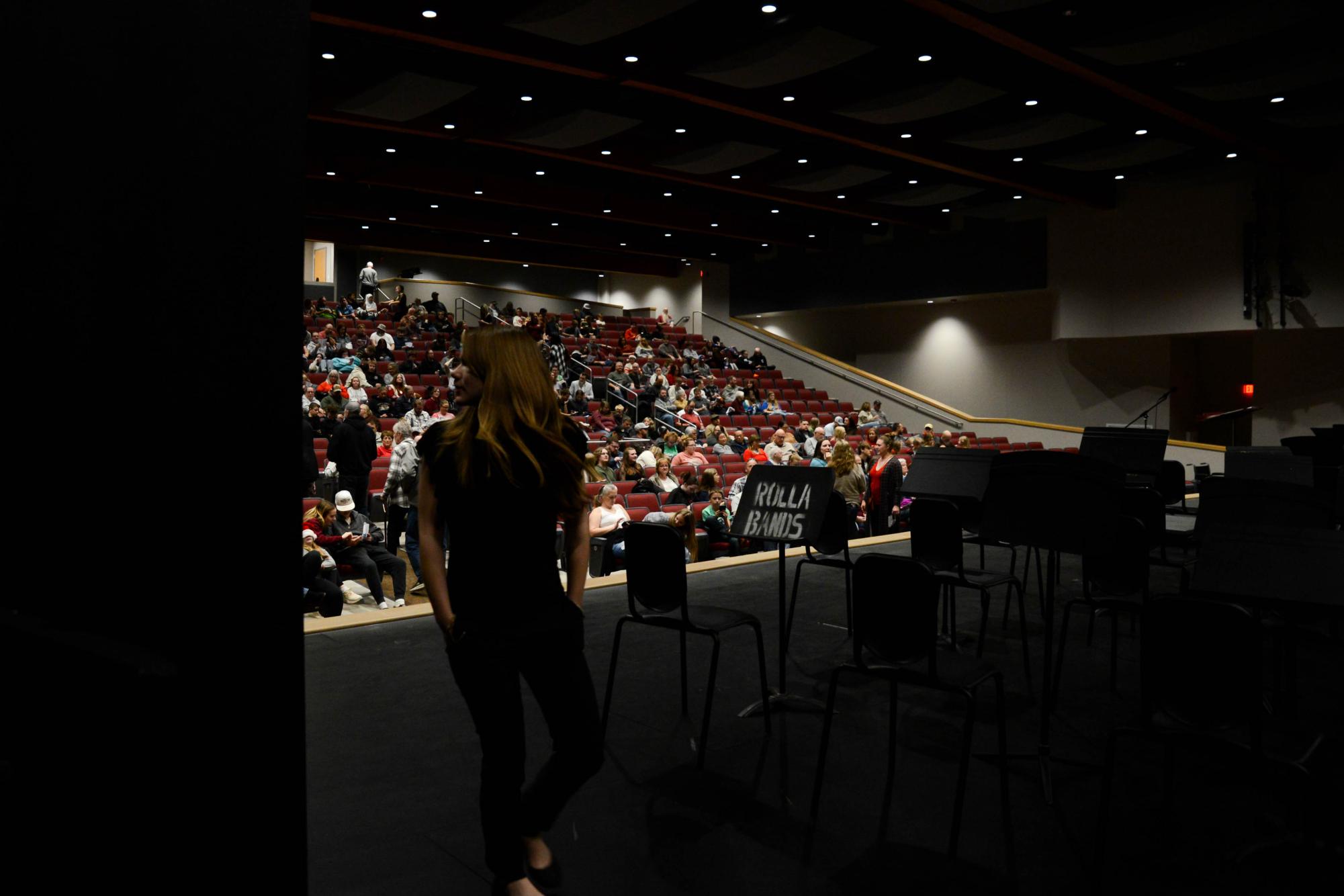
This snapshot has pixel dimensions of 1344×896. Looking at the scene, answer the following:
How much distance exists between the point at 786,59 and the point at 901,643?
7.69m

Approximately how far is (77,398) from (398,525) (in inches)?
262

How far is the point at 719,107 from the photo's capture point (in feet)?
34.6

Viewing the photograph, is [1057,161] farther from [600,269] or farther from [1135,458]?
[600,269]

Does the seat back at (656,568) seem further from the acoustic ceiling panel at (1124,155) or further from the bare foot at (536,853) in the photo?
the acoustic ceiling panel at (1124,155)

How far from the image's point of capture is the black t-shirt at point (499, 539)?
224 centimetres

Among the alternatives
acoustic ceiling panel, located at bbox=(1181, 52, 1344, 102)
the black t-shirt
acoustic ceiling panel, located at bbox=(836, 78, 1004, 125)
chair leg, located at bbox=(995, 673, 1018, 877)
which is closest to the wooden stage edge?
the black t-shirt

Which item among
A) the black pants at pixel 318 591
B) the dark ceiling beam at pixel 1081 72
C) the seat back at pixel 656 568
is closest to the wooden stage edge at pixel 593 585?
the black pants at pixel 318 591

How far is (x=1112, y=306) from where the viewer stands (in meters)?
15.7

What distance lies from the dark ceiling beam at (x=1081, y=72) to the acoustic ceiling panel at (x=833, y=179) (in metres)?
3.94

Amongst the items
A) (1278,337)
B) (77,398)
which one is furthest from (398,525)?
(1278,337)

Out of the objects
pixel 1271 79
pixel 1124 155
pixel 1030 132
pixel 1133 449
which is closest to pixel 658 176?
pixel 1030 132

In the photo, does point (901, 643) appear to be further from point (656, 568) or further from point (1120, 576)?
point (1120, 576)

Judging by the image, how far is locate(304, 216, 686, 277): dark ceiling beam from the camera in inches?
756

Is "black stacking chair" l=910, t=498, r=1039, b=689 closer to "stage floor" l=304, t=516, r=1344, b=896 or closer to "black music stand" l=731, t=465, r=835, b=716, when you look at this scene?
"stage floor" l=304, t=516, r=1344, b=896
